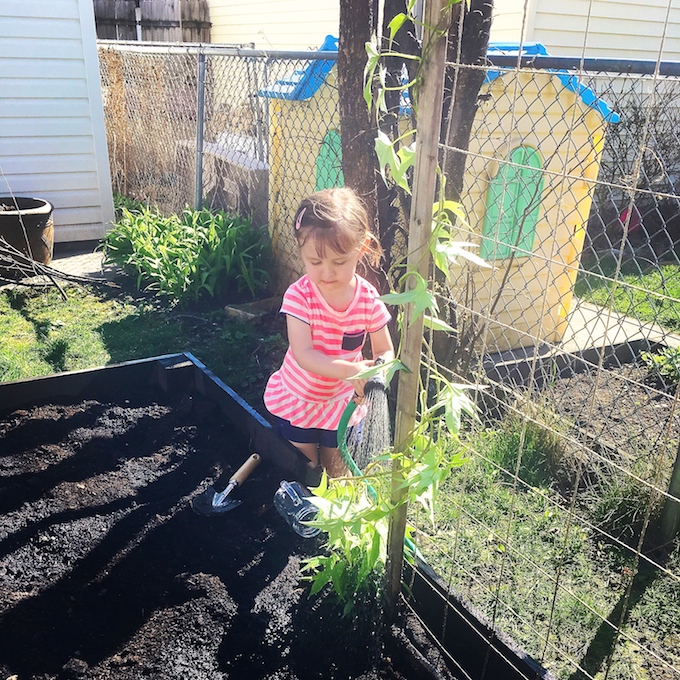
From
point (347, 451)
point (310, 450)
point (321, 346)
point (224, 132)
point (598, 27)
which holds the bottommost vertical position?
point (310, 450)

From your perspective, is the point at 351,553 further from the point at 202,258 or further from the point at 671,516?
the point at 202,258

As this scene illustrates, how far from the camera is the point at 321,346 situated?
2.33m

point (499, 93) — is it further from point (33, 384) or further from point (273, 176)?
point (33, 384)

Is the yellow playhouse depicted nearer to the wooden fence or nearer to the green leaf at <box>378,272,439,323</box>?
the green leaf at <box>378,272,439,323</box>

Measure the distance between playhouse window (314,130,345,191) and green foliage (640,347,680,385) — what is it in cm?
200

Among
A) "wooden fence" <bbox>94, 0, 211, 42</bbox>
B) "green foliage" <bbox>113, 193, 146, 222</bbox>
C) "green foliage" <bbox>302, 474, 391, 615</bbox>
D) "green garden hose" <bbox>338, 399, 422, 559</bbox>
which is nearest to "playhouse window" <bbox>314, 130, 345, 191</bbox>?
"green garden hose" <bbox>338, 399, 422, 559</bbox>

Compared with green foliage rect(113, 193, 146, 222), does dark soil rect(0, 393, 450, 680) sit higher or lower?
lower

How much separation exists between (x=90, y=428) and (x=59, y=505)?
0.55 m

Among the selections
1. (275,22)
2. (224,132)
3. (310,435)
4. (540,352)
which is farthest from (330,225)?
(275,22)

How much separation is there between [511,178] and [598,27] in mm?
5151

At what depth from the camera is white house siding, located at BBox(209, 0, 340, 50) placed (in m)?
8.94

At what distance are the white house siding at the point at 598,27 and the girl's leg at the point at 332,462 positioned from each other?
5224 millimetres

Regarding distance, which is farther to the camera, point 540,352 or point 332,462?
point 540,352

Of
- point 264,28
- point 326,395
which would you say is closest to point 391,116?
point 326,395
